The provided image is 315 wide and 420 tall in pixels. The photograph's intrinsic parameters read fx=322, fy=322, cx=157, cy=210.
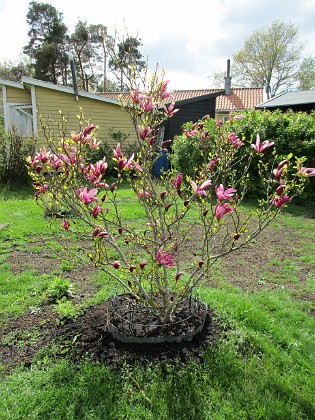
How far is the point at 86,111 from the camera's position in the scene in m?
12.2

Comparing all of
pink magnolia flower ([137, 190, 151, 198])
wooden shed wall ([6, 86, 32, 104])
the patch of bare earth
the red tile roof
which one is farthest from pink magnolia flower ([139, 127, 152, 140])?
the red tile roof

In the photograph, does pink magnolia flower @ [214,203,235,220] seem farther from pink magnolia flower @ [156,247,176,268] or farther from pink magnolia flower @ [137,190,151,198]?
pink magnolia flower @ [137,190,151,198]

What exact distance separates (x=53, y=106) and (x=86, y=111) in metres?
1.20

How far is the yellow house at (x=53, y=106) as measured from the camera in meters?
11.5

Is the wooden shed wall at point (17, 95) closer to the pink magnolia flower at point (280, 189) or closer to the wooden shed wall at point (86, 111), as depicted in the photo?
the wooden shed wall at point (86, 111)

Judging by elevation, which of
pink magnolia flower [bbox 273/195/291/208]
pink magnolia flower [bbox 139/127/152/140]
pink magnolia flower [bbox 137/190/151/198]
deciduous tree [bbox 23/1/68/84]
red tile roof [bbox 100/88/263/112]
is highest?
deciduous tree [bbox 23/1/68/84]

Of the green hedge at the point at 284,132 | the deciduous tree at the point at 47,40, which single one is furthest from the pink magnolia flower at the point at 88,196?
the deciduous tree at the point at 47,40

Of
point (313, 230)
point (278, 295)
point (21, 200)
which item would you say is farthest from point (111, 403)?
point (21, 200)

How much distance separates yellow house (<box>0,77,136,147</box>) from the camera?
11.5 meters

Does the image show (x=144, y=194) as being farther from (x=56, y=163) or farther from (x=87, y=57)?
(x=87, y=57)

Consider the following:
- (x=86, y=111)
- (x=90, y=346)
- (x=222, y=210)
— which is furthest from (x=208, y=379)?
(x=86, y=111)

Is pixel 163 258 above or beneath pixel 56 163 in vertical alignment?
beneath

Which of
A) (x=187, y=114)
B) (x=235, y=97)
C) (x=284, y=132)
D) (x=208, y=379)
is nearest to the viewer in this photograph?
(x=208, y=379)

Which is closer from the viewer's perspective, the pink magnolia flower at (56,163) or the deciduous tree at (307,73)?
the pink magnolia flower at (56,163)
